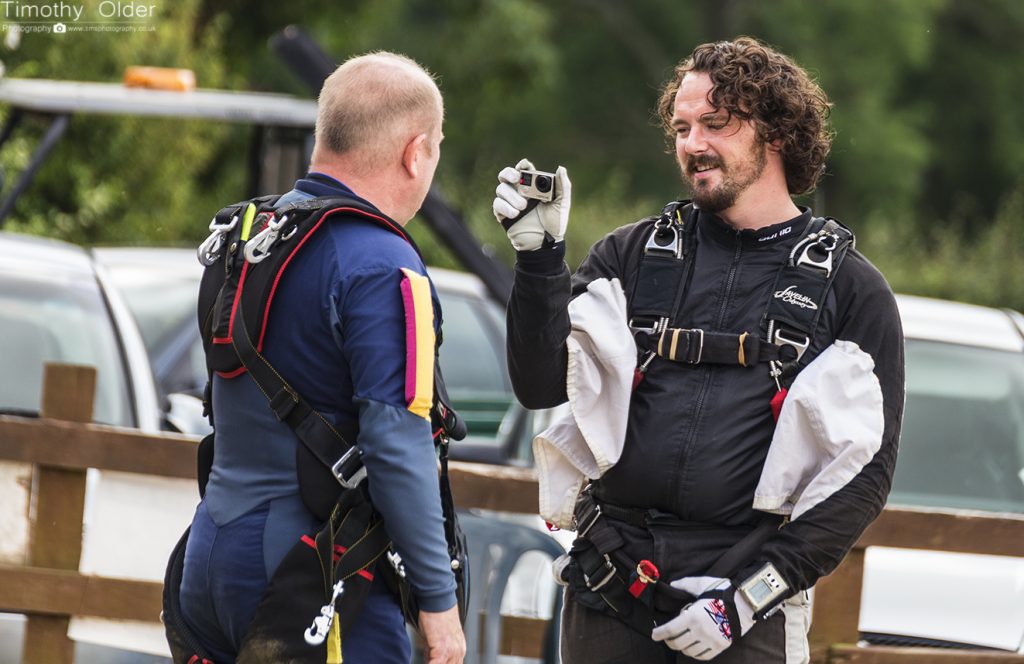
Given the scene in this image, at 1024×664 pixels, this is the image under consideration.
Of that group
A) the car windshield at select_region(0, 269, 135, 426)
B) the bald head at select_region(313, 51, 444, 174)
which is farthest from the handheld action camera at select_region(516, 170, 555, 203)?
the car windshield at select_region(0, 269, 135, 426)

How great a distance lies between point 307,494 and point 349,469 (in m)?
0.10

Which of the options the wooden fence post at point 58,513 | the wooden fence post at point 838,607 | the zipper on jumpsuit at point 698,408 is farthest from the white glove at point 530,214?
the wooden fence post at point 58,513

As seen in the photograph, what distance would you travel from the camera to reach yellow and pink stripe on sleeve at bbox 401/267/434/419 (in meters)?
2.85

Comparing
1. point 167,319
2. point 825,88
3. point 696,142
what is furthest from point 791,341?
point 825,88

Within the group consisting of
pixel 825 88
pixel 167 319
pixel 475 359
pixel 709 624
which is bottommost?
pixel 475 359

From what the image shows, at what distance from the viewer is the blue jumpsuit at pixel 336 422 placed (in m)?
2.85

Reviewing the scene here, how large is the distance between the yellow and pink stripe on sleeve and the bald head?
0.93 feet

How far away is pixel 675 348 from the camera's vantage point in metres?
3.27

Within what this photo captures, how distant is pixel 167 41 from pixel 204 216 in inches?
90.0

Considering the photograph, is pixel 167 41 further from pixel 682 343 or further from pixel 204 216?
pixel 682 343

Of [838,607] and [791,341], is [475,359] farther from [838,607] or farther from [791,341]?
[791,341]

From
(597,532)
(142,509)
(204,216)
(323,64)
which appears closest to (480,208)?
(204,216)

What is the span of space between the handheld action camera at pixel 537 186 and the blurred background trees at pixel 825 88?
562 inches

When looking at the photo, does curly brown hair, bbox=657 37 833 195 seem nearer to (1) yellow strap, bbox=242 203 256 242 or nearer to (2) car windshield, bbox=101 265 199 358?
(1) yellow strap, bbox=242 203 256 242
